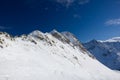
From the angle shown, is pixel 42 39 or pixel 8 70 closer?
pixel 8 70

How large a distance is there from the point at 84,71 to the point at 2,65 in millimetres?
33721

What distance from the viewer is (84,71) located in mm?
78875

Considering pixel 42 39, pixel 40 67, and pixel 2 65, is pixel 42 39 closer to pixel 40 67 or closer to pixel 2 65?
pixel 40 67

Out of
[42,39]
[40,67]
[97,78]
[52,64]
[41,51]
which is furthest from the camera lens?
[42,39]

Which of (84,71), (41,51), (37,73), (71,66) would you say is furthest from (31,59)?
(84,71)

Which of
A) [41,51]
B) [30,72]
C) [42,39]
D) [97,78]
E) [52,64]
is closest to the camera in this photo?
[30,72]

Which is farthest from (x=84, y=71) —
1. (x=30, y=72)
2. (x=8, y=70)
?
(x=8, y=70)

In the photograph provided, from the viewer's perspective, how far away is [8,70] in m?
50.9

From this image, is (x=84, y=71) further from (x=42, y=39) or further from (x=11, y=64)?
(x=11, y=64)

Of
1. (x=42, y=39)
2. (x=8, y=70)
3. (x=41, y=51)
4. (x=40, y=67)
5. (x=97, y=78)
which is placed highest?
(x=42, y=39)

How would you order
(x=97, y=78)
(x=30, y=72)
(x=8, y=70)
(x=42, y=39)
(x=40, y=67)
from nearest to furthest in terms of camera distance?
(x=8, y=70)
(x=30, y=72)
(x=40, y=67)
(x=97, y=78)
(x=42, y=39)

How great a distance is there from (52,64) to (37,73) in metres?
11.6

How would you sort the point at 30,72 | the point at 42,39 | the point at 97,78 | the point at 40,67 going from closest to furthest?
the point at 30,72 → the point at 40,67 → the point at 97,78 → the point at 42,39

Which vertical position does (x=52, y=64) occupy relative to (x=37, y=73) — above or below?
above
